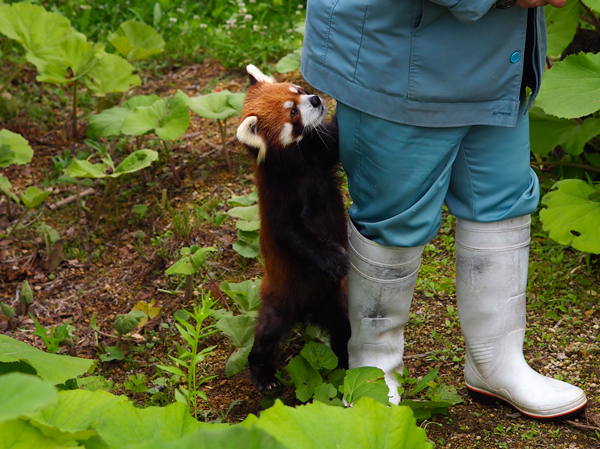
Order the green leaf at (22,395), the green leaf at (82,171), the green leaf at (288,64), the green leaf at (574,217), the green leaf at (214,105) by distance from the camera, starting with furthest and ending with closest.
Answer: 1. the green leaf at (288,64)
2. the green leaf at (214,105)
3. the green leaf at (82,171)
4. the green leaf at (574,217)
5. the green leaf at (22,395)

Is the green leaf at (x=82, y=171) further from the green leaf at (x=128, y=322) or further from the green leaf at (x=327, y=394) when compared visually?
the green leaf at (x=327, y=394)

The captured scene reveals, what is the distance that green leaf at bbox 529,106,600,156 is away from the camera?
148 inches

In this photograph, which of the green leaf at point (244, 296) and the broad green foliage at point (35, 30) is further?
the broad green foliage at point (35, 30)

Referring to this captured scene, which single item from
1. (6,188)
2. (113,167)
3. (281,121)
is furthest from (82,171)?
(281,121)

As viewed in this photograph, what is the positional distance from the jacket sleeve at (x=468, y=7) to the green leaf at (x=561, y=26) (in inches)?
76.9

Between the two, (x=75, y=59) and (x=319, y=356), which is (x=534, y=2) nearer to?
(x=319, y=356)

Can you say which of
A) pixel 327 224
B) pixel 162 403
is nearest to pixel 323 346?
pixel 327 224

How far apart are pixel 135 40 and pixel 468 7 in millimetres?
4065

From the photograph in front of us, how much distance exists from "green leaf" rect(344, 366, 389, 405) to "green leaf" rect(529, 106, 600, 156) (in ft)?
A: 6.36

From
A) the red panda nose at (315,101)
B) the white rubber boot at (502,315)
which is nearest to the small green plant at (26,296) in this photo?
the red panda nose at (315,101)

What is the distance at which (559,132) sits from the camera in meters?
3.87

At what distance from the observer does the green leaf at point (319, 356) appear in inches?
114

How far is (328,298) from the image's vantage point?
10.1ft

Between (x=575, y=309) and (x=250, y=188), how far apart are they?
2262 mm
